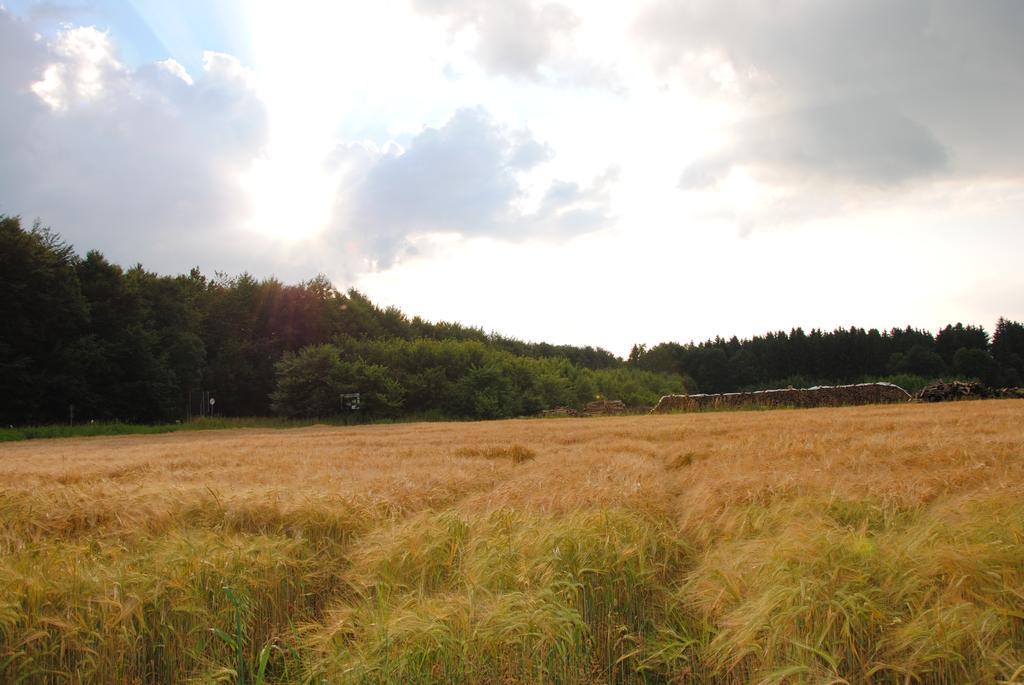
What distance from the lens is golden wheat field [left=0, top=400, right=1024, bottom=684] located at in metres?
2.82

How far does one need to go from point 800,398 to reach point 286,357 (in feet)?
89.1

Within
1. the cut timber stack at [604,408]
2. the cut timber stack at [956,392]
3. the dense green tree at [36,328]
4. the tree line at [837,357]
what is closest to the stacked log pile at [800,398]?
the cut timber stack at [956,392]

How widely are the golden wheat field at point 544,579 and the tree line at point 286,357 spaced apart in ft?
91.3

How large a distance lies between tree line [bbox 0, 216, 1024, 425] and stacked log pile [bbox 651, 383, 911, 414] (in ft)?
27.2

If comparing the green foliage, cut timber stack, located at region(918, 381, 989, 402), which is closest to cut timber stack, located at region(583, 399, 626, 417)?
the green foliage

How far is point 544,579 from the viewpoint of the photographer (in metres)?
3.51

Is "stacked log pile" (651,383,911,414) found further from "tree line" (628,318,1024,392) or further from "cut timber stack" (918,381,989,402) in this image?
"tree line" (628,318,1024,392)

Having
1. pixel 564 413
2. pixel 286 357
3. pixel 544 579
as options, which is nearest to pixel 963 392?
pixel 564 413

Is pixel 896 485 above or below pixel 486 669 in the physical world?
above

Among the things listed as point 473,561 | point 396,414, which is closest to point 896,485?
point 473,561

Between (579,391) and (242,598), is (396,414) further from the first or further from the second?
(242,598)

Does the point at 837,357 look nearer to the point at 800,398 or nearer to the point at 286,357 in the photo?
the point at 800,398

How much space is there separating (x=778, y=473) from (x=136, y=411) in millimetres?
39022

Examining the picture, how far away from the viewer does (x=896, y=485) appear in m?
4.91
